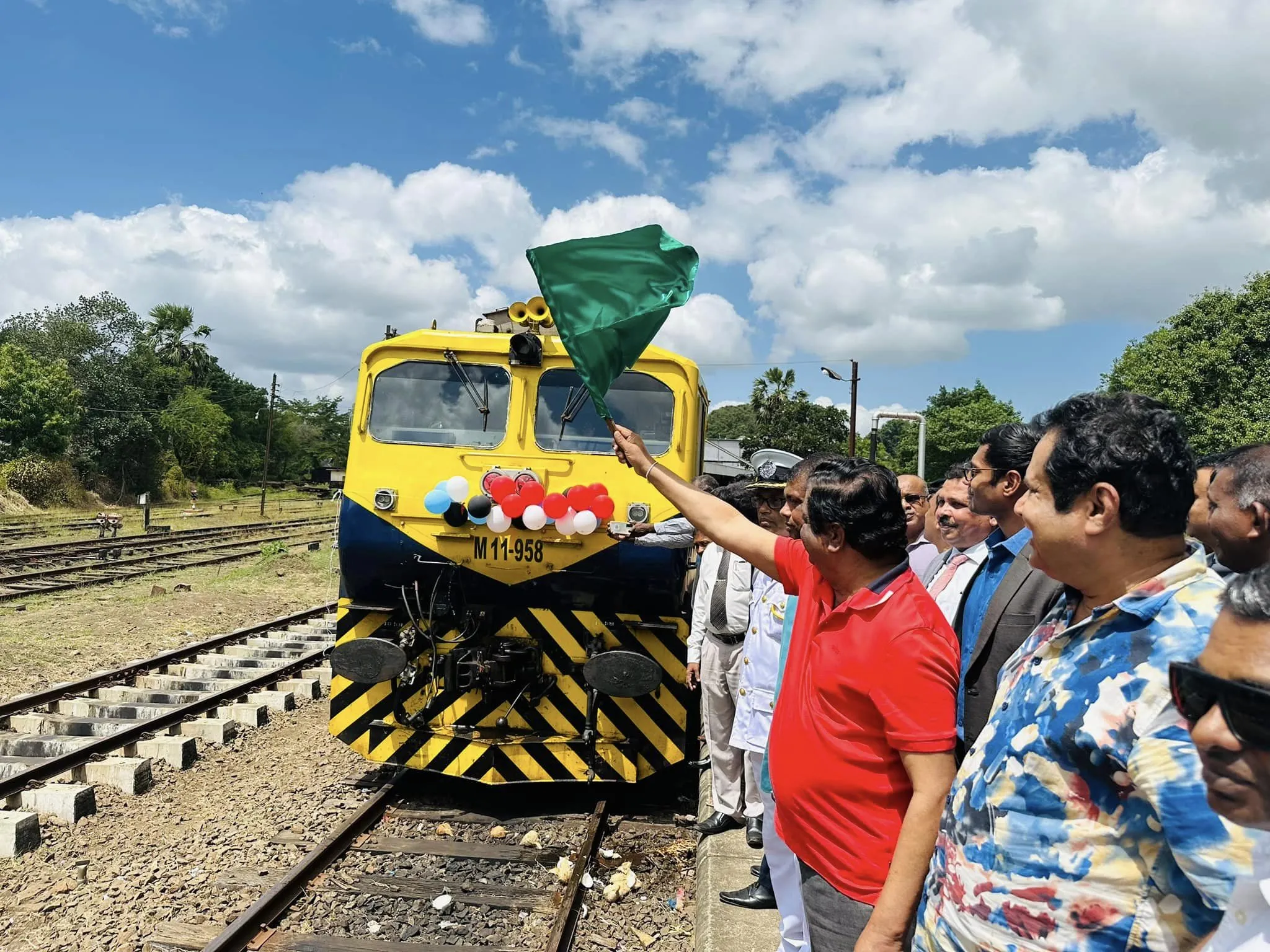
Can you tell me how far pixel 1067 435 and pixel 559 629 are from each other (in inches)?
161

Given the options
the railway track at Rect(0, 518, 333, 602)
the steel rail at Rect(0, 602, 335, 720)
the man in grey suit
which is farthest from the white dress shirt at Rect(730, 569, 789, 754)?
the railway track at Rect(0, 518, 333, 602)

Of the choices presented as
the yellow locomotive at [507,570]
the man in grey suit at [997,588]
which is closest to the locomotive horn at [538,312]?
the yellow locomotive at [507,570]

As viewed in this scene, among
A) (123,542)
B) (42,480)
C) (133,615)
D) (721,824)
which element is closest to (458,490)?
(721,824)

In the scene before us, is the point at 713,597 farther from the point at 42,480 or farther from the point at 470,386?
the point at 42,480

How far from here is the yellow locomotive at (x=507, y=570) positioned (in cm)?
517

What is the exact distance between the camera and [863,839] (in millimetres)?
2205

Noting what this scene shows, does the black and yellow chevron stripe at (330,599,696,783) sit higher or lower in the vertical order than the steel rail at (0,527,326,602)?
higher

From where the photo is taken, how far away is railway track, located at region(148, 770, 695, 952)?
3.97m

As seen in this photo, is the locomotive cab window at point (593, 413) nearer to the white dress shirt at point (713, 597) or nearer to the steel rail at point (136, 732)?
the white dress shirt at point (713, 597)

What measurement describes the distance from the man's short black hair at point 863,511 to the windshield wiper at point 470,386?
3428 millimetres

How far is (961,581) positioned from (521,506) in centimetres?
254

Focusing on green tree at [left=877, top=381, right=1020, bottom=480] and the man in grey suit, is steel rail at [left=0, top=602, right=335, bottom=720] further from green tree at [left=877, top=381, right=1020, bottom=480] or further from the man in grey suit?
green tree at [left=877, top=381, right=1020, bottom=480]

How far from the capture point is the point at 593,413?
5.50 metres

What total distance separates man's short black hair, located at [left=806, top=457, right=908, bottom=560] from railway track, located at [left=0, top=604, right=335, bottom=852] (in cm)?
514
